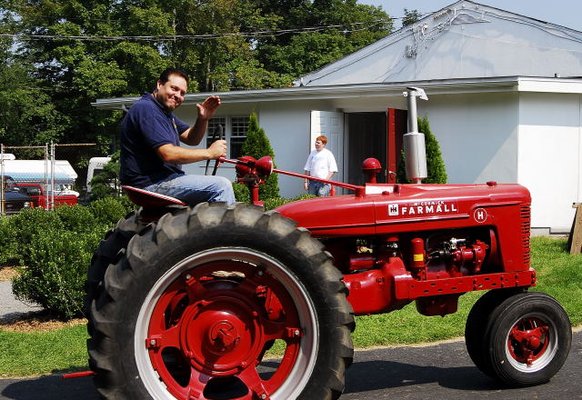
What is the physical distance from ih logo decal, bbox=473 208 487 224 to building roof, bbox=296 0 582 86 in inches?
581

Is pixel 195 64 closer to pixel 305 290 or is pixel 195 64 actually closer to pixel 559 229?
pixel 559 229

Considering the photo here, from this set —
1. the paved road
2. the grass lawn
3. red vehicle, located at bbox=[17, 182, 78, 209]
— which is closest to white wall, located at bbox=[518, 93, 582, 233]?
the grass lawn

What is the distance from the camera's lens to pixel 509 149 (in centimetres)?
1716

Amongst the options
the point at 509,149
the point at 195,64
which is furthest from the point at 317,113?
the point at 195,64

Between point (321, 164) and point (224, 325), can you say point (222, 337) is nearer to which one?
point (224, 325)

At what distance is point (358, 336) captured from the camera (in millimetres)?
7820

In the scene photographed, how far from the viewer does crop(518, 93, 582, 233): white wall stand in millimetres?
16984

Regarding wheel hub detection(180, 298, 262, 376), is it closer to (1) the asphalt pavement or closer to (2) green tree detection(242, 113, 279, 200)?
(1) the asphalt pavement

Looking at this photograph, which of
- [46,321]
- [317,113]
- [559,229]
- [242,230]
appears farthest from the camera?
[317,113]

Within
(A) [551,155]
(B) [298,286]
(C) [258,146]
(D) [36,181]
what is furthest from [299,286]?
(D) [36,181]

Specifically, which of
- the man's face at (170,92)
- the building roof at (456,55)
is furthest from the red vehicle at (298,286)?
the building roof at (456,55)

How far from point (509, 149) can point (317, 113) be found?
4632mm

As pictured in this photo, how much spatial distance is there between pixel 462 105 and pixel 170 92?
42.5 ft

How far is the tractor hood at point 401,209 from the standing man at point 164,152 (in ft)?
1.80
